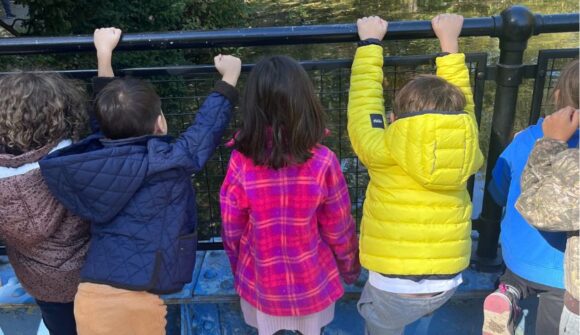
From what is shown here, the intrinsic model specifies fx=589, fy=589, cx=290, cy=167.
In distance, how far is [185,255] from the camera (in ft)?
7.39

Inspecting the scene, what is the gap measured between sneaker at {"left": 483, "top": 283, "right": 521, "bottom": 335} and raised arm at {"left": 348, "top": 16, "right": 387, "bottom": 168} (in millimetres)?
705

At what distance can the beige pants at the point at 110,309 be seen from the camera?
219cm

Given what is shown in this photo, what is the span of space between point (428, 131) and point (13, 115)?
1490 mm

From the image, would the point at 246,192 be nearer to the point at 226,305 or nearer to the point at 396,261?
the point at 396,261

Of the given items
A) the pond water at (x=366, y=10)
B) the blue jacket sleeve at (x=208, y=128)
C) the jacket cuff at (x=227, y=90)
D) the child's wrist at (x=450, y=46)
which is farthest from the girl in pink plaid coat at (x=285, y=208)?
the pond water at (x=366, y=10)

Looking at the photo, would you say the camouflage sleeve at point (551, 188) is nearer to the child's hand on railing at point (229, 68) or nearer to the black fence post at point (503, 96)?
the black fence post at point (503, 96)

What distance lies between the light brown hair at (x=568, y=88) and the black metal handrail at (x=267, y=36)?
0.44 metres

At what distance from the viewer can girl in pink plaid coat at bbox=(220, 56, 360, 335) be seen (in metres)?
2.04

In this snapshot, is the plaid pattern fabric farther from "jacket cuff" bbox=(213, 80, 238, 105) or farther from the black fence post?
the black fence post

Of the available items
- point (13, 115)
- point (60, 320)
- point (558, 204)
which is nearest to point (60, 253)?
point (60, 320)

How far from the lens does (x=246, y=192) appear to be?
2.14 meters

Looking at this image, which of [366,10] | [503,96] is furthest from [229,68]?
[366,10]

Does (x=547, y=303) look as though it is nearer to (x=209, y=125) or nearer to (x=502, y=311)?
(x=502, y=311)

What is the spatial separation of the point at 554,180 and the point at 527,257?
0.45 meters
